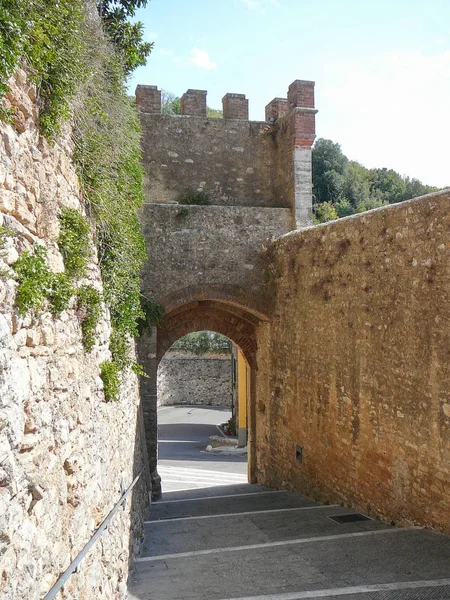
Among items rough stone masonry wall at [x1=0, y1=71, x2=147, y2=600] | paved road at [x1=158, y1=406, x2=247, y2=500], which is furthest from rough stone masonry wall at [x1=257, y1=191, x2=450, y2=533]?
paved road at [x1=158, y1=406, x2=247, y2=500]

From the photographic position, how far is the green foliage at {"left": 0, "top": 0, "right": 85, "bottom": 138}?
2.71m

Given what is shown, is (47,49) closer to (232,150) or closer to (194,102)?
(194,102)

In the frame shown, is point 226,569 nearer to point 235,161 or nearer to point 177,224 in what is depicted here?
point 177,224

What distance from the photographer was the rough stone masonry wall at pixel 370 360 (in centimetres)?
607

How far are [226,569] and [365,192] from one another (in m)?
31.8

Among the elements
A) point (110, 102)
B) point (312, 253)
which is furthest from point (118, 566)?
point (312, 253)

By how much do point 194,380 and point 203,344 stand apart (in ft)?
6.87

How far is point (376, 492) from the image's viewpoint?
7148 millimetres

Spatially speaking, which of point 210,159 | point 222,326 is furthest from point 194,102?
point 222,326

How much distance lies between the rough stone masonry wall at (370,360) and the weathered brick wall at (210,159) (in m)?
2.33

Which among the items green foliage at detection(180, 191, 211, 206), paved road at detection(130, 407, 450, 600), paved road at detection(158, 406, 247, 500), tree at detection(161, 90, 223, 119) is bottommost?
paved road at detection(158, 406, 247, 500)

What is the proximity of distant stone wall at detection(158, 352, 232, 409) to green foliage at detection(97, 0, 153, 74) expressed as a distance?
76.2 ft

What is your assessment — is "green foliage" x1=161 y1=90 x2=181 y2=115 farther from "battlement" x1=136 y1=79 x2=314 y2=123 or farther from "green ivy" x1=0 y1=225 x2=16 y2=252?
"green ivy" x1=0 y1=225 x2=16 y2=252

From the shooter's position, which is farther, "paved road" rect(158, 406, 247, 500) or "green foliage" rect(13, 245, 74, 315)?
"paved road" rect(158, 406, 247, 500)
